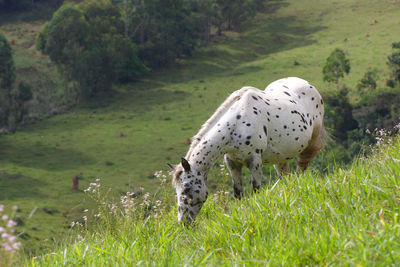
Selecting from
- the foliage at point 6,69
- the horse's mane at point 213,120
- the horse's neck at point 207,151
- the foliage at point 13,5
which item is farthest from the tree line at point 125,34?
the horse's neck at point 207,151

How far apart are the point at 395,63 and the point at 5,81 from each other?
59.9 meters

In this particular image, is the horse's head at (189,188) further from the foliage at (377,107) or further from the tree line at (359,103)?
the foliage at (377,107)

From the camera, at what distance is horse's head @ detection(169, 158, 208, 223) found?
28.3 feet

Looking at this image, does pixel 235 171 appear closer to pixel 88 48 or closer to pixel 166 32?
pixel 88 48

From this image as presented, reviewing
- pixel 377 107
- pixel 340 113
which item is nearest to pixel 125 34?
pixel 340 113

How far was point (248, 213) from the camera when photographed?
6.31 metres

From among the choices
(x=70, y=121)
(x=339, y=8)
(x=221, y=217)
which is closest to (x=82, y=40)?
(x=70, y=121)

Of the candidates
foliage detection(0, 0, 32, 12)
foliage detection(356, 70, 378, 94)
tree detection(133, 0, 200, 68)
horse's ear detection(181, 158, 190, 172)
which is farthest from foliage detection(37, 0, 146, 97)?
horse's ear detection(181, 158, 190, 172)

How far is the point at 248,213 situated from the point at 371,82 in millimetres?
71127

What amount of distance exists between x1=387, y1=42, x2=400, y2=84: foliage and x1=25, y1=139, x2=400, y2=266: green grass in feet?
235

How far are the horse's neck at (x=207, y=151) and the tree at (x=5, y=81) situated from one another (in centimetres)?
7264

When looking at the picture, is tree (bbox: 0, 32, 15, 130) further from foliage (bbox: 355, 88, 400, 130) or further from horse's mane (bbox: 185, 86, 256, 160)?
horse's mane (bbox: 185, 86, 256, 160)

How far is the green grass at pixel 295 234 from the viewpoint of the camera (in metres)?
4.73

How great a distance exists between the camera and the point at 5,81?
252ft
